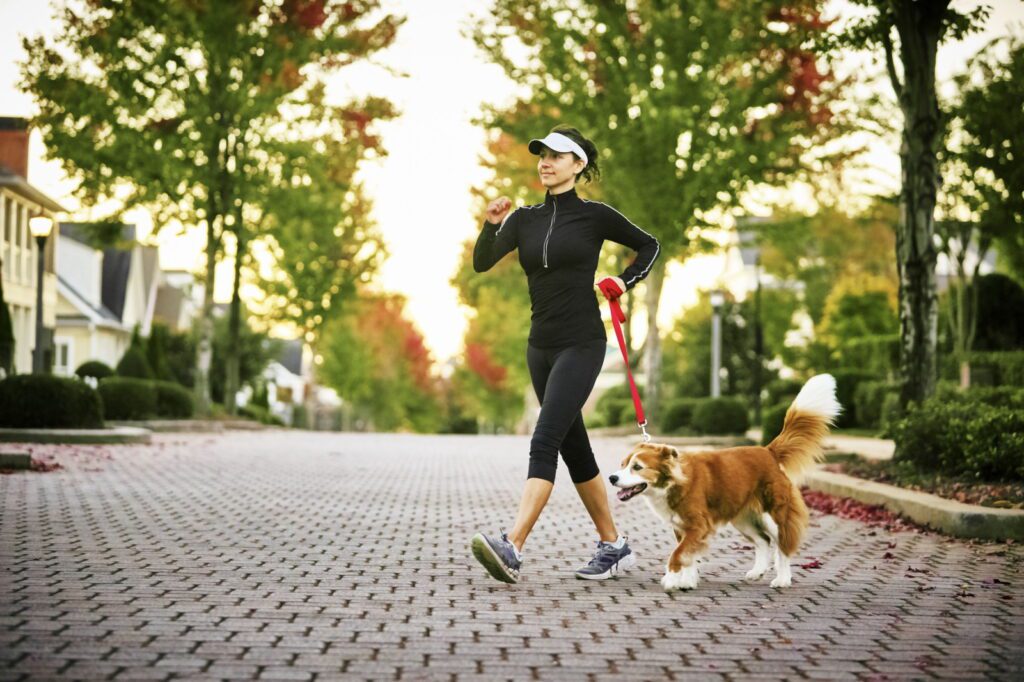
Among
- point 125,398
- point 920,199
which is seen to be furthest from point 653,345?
point 920,199

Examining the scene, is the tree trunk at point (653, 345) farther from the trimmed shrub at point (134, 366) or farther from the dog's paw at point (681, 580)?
the dog's paw at point (681, 580)

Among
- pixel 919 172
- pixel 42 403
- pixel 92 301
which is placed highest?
pixel 92 301

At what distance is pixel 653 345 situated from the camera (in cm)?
2730

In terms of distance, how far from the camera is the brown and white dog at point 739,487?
6352 millimetres

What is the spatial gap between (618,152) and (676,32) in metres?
2.56

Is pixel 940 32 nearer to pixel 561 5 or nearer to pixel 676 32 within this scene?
pixel 676 32

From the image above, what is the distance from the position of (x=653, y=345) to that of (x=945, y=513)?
18.3 m

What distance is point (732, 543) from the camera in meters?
8.76

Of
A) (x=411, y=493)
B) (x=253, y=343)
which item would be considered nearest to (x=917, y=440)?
(x=411, y=493)

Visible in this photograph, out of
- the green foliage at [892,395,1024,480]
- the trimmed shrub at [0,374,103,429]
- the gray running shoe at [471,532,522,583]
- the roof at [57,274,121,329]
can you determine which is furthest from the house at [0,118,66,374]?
the gray running shoe at [471,532,522,583]

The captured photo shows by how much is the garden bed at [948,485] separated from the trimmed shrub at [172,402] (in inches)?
744

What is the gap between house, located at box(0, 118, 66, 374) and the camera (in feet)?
116

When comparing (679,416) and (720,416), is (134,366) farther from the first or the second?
(720,416)

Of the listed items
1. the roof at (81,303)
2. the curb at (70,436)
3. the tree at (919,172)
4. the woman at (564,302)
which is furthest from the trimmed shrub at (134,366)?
the woman at (564,302)
